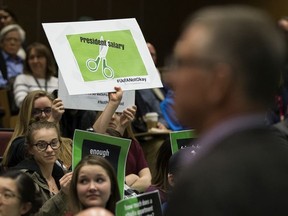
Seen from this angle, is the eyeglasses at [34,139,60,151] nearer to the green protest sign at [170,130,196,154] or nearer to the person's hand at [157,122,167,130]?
the green protest sign at [170,130,196,154]

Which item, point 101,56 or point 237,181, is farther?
point 101,56

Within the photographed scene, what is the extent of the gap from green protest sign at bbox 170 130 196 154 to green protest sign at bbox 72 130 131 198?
64 cm

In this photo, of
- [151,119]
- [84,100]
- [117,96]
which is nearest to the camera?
[117,96]

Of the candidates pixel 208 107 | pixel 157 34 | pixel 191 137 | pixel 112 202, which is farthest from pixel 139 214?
pixel 157 34

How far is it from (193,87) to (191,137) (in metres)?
3.41

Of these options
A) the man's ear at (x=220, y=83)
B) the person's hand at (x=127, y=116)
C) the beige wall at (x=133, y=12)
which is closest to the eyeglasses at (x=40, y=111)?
the person's hand at (x=127, y=116)

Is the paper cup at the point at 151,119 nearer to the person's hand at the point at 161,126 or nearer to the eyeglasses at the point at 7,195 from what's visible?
the person's hand at the point at 161,126

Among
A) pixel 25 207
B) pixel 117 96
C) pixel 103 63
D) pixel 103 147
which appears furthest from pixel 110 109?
pixel 25 207

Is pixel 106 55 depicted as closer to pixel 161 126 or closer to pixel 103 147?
pixel 103 147

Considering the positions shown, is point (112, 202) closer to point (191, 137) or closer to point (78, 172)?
point (78, 172)

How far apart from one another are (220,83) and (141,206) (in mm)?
2002

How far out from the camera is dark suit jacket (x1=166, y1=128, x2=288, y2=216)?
1.65 meters

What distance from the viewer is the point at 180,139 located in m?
5.16

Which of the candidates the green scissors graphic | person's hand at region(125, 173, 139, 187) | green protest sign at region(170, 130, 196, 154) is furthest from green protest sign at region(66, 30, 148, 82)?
person's hand at region(125, 173, 139, 187)
